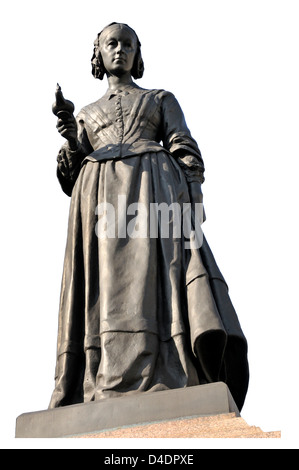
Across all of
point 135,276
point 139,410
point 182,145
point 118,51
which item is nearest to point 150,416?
point 139,410

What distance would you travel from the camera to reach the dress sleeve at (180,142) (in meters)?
11.0

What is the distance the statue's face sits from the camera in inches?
461

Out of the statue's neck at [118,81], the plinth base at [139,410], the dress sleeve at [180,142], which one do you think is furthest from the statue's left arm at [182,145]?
the plinth base at [139,410]

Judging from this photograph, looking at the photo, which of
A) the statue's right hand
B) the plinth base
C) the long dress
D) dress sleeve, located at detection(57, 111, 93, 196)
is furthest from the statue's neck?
the plinth base

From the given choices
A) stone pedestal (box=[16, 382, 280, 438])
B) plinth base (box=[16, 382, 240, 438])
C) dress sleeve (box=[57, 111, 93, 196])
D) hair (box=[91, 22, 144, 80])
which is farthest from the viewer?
hair (box=[91, 22, 144, 80])

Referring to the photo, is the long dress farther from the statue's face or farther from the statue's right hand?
the statue's face

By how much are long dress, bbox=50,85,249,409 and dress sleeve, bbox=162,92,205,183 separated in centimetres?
1

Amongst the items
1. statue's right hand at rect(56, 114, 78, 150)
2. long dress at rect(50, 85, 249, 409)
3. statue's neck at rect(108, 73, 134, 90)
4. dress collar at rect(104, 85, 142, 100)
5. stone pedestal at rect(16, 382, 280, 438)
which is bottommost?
stone pedestal at rect(16, 382, 280, 438)

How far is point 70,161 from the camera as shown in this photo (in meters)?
11.2

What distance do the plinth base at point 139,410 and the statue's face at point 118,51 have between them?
407cm

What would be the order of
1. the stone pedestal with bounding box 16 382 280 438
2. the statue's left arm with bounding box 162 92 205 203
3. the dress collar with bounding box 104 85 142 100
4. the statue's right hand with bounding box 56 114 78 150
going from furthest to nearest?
the dress collar with bounding box 104 85 142 100
the statue's left arm with bounding box 162 92 205 203
the statue's right hand with bounding box 56 114 78 150
the stone pedestal with bounding box 16 382 280 438

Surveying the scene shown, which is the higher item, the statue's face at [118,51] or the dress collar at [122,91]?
the statue's face at [118,51]

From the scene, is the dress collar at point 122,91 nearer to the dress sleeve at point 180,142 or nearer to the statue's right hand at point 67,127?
the dress sleeve at point 180,142

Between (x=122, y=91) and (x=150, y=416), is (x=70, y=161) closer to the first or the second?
(x=122, y=91)
